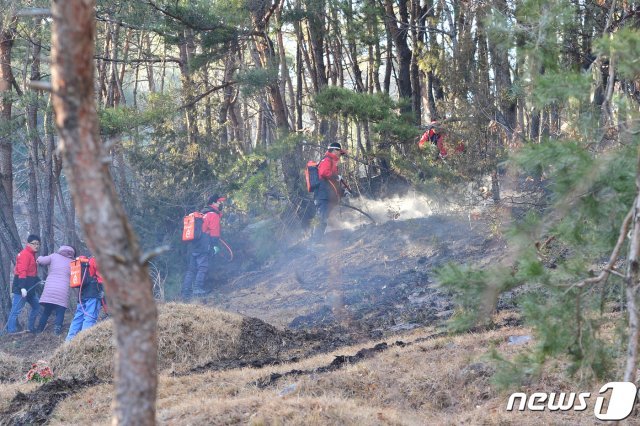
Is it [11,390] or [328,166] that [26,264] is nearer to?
[328,166]

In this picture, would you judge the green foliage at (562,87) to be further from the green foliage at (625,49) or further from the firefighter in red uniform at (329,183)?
the firefighter in red uniform at (329,183)

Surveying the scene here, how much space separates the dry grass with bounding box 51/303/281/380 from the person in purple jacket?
4151 mm

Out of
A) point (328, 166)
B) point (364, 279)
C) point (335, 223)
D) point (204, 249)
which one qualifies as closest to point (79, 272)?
point (204, 249)

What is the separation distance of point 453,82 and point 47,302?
9.01m

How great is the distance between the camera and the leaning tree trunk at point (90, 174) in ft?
13.3

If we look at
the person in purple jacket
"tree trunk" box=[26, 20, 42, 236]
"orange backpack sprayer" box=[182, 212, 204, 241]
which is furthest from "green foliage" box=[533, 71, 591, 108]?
"tree trunk" box=[26, 20, 42, 236]

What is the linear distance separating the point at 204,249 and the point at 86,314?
502cm

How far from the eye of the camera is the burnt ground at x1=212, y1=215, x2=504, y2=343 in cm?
1467

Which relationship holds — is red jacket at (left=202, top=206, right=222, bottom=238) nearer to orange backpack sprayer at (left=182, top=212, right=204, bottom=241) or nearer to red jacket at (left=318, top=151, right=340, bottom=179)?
orange backpack sprayer at (left=182, top=212, right=204, bottom=241)

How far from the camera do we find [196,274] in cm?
1978

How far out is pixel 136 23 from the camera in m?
17.5

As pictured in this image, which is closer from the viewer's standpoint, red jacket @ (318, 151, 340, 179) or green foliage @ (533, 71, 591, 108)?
green foliage @ (533, 71, 591, 108)

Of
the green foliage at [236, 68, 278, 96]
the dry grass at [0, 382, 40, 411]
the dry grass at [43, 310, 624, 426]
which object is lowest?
the dry grass at [0, 382, 40, 411]

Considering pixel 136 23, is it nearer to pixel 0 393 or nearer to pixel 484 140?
pixel 484 140
